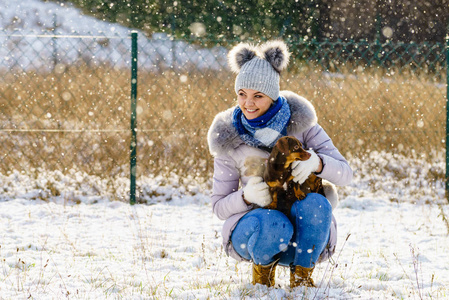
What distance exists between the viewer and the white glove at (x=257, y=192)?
201 cm

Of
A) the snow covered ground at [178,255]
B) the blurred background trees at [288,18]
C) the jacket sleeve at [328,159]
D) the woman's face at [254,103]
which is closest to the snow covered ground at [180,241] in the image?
the snow covered ground at [178,255]

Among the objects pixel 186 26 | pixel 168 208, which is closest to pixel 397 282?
pixel 168 208

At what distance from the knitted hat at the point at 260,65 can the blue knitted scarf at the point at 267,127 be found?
0.07 meters

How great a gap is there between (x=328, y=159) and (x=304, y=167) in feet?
0.53

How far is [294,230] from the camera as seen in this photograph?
214 cm

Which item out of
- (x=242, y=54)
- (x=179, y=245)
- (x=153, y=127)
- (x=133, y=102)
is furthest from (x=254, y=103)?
(x=153, y=127)

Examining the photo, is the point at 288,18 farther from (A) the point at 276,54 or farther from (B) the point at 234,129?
(B) the point at 234,129

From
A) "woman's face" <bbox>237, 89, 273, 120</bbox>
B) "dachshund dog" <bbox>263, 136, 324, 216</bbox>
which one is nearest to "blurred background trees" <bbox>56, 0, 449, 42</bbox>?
"woman's face" <bbox>237, 89, 273, 120</bbox>

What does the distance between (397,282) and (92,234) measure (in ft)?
7.32

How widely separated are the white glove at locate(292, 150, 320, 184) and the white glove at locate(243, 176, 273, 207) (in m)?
0.14

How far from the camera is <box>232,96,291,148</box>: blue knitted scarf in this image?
6.95 ft

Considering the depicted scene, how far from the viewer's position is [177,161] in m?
6.00

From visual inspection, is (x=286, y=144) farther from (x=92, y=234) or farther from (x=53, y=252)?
(x=92, y=234)

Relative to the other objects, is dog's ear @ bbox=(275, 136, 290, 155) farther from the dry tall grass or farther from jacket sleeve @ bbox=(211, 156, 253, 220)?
the dry tall grass
